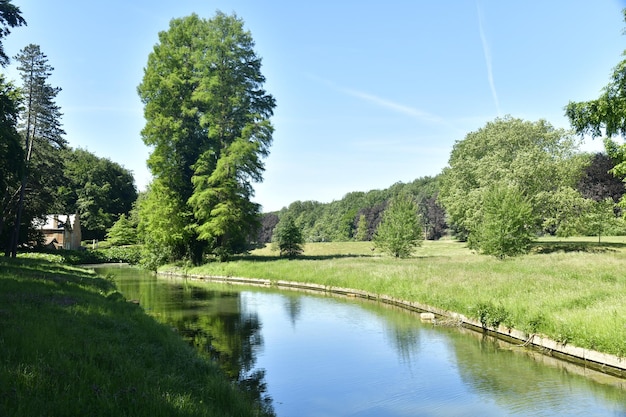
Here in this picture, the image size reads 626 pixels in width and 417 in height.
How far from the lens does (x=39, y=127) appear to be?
40.2 meters

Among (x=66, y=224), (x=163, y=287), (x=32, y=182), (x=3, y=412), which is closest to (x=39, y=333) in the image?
Answer: (x=3, y=412)

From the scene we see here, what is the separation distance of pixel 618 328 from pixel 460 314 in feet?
25.7

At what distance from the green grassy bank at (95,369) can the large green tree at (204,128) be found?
1141 inches

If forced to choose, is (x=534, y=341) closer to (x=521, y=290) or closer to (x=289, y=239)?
(x=521, y=290)

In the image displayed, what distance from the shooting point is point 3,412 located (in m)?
5.21

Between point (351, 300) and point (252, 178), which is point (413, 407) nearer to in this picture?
point (351, 300)

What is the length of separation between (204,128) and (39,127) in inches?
537

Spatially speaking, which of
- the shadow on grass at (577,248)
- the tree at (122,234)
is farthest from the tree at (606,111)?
the tree at (122,234)

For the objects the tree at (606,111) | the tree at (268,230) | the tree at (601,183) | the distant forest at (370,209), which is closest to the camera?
the tree at (606,111)

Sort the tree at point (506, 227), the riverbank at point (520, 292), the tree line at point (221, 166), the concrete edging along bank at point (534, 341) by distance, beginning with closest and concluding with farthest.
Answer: the concrete edging along bank at point (534, 341) → the riverbank at point (520, 292) → the tree at point (506, 227) → the tree line at point (221, 166)

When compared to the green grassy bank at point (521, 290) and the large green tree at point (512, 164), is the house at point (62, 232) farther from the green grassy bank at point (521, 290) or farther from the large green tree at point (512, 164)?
the large green tree at point (512, 164)

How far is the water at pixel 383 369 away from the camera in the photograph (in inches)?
424

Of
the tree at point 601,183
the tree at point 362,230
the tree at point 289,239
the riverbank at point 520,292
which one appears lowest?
the riverbank at point 520,292

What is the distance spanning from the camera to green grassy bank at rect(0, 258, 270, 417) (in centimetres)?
593
